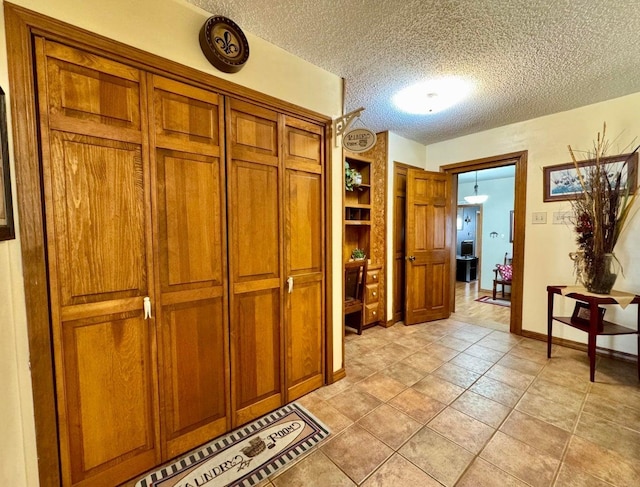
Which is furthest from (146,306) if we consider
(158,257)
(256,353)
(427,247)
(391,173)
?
(427,247)

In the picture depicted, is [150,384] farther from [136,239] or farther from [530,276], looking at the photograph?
[530,276]

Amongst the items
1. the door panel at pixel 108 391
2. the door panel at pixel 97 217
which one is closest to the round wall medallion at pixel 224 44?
the door panel at pixel 97 217

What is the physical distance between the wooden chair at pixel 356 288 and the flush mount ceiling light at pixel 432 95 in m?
1.72

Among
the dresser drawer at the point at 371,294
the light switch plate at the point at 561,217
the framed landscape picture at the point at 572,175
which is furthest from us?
the dresser drawer at the point at 371,294

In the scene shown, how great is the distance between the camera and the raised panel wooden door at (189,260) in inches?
56.7

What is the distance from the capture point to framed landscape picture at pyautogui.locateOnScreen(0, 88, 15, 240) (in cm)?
99

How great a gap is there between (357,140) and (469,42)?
3.09 ft

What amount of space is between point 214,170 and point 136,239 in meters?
0.56

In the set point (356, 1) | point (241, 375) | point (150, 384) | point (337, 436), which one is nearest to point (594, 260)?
point (337, 436)

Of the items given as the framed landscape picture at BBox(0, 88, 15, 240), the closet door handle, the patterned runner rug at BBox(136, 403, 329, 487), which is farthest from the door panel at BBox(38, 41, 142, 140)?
the patterned runner rug at BBox(136, 403, 329, 487)

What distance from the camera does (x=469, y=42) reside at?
71.3 inches

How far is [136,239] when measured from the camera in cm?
137

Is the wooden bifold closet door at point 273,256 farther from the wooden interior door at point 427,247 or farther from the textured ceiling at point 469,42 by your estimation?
the wooden interior door at point 427,247

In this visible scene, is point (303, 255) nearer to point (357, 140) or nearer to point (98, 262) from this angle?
point (357, 140)
